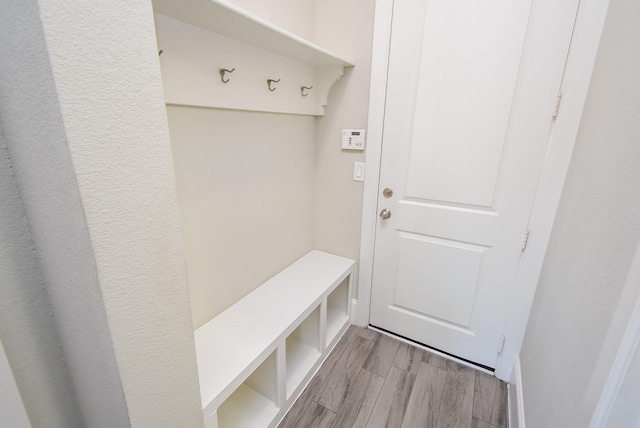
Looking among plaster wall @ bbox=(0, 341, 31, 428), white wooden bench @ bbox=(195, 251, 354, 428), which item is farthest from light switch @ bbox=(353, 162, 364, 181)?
plaster wall @ bbox=(0, 341, 31, 428)

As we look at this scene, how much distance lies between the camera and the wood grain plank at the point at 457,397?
140cm

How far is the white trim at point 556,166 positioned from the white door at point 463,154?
0.03 m

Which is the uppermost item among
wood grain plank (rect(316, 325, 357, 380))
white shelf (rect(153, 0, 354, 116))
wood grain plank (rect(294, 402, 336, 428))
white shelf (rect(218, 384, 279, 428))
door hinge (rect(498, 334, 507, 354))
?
white shelf (rect(153, 0, 354, 116))

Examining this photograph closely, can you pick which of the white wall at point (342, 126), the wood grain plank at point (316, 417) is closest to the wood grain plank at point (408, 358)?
the wood grain plank at point (316, 417)

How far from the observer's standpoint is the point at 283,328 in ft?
4.25

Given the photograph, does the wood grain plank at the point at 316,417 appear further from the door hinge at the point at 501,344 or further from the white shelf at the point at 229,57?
the white shelf at the point at 229,57

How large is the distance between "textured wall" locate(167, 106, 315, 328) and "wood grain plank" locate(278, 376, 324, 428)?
607 mm

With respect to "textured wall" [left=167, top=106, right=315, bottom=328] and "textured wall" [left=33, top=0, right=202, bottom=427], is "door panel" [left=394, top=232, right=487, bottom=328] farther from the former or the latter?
"textured wall" [left=33, top=0, right=202, bottom=427]

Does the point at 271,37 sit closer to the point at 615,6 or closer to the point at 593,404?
the point at 615,6

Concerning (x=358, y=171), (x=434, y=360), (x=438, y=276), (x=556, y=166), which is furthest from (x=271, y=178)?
(x=434, y=360)

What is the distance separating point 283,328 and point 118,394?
27.6 inches

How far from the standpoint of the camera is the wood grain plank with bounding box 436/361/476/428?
140cm

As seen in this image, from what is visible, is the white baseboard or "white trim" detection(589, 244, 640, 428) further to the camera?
the white baseboard

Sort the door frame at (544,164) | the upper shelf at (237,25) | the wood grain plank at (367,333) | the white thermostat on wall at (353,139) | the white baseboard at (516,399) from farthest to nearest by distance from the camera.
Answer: the wood grain plank at (367,333)
the white thermostat on wall at (353,139)
the white baseboard at (516,399)
the door frame at (544,164)
the upper shelf at (237,25)
